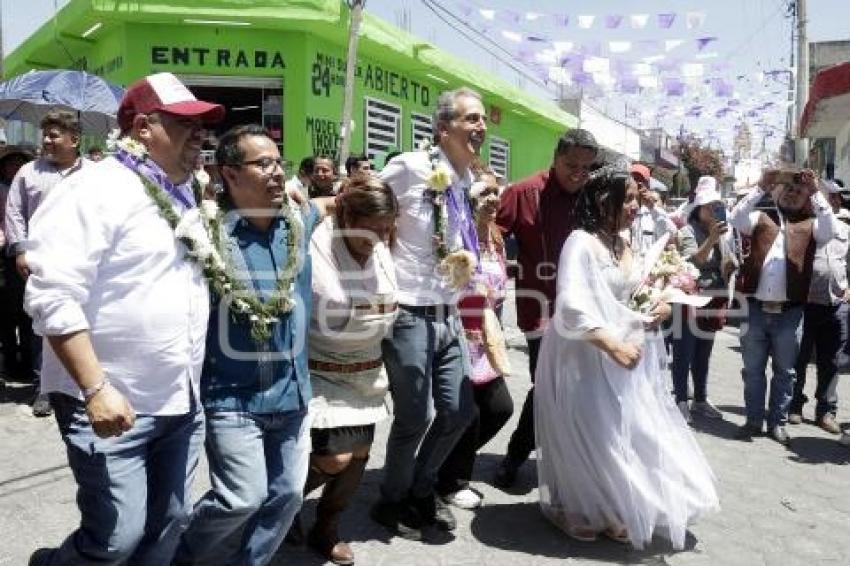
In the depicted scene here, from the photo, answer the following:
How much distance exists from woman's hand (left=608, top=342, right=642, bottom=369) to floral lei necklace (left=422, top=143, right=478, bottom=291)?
740 millimetres

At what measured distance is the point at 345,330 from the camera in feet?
11.4

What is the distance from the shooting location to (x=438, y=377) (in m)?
3.97

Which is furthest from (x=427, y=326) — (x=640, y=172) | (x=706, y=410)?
(x=706, y=410)

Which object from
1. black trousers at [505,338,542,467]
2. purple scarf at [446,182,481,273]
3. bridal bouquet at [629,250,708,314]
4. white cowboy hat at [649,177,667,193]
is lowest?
black trousers at [505,338,542,467]

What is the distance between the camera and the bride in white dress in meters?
3.90

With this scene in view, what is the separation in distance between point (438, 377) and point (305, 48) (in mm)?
8391

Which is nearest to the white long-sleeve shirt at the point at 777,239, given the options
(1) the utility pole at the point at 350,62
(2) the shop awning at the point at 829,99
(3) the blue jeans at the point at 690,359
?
(3) the blue jeans at the point at 690,359

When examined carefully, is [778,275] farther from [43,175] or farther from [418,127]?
[418,127]

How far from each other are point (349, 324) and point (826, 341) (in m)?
4.67

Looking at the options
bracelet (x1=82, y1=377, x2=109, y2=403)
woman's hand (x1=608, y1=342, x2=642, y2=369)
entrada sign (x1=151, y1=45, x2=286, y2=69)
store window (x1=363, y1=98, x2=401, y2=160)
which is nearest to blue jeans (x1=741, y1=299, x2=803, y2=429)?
woman's hand (x1=608, y1=342, x2=642, y2=369)

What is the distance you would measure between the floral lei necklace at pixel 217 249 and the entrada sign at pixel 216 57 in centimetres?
878

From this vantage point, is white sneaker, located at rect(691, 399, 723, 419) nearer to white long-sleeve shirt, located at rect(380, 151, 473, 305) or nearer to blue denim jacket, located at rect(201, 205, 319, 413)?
white long-sleeve shirt, located at rect(380, 151, 473, 305)

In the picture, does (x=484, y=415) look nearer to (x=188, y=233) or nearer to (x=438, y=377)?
(x=438, y=377)

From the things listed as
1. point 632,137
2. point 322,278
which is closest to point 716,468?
point 322,278
